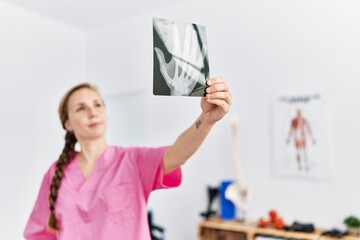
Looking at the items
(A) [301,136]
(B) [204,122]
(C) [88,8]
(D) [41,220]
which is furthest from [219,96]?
(C) [88,8]

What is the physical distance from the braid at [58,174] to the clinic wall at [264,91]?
0.97m

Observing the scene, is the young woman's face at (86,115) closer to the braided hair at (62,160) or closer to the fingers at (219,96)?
the braided hair at (62,160)

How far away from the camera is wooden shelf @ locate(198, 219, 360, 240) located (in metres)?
1.55

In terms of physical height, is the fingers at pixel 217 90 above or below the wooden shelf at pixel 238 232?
above

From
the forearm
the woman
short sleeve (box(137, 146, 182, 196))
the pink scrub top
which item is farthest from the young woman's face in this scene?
the forearm

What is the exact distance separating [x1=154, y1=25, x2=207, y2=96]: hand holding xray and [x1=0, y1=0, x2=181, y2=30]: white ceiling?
4.96 feet

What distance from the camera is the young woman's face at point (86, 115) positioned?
120 centimetres

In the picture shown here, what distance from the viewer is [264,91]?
1.84m

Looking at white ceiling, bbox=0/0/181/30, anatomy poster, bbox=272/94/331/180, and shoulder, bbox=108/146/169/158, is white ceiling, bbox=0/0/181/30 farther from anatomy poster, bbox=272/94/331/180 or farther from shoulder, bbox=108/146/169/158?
shoulder, bbox=108/146/169/158

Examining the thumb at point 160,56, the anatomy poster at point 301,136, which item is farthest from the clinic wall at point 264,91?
the thumb at point 160,56

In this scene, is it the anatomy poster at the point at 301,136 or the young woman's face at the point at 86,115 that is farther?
the anatomy poster at the point at 301,136

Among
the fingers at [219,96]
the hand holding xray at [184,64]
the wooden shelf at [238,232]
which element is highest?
the hand holding xray at [184,64]

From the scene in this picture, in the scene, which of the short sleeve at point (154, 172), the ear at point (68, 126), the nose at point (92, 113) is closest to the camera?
the short sleeve at point (154, 172)

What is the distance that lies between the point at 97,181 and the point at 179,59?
1.99ft
